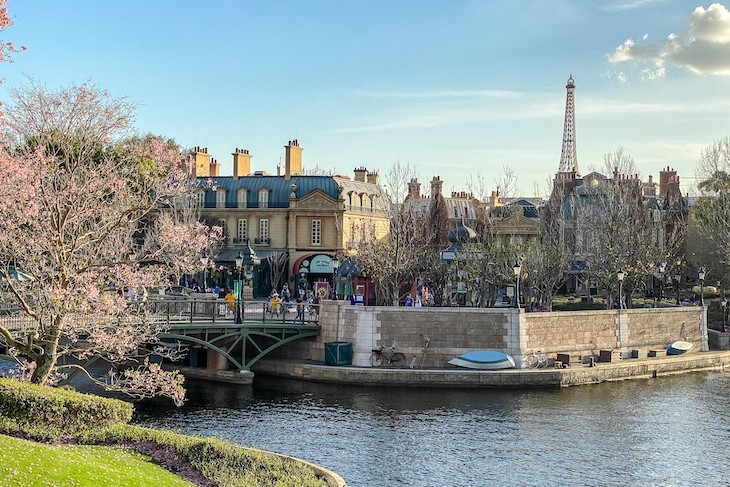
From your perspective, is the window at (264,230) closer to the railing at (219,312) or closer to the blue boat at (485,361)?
the railing at (219,312)

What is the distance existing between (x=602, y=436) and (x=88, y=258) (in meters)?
18.8

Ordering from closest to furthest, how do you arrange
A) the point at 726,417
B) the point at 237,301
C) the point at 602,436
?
1. the point at 602,436
2. the point at 726,417
3. the point at 237,301

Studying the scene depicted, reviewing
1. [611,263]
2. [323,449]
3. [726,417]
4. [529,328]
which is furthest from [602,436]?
[611,263]

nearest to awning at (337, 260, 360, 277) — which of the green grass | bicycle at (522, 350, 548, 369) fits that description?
bicycle at (522, 350, 548, 369)

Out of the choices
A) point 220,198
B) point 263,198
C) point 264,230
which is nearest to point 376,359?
point 264,230

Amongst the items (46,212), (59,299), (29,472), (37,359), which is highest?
(46,212)

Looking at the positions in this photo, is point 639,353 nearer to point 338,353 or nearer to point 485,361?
point 485,361

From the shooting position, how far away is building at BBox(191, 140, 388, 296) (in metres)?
66.4

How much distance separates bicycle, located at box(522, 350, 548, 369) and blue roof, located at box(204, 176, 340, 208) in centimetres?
2853

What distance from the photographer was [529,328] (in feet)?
140

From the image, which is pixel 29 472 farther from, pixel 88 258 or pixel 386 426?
pixel 386 426

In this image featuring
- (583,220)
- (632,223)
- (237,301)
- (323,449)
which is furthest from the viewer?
(583,220)

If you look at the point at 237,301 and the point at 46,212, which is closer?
the point at 46,212

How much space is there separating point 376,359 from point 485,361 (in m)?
5.28
